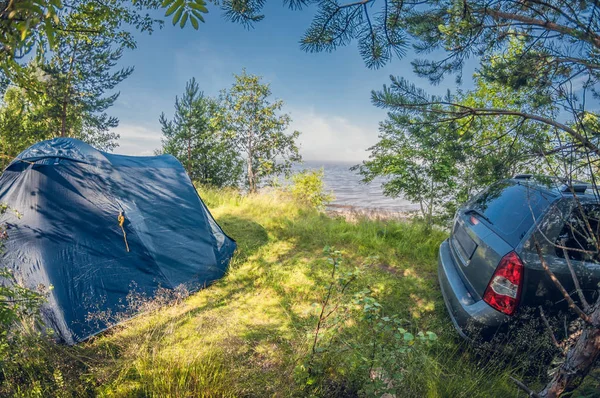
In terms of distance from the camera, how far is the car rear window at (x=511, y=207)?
227 centimetres

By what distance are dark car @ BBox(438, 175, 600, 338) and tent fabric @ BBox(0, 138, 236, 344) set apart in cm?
338

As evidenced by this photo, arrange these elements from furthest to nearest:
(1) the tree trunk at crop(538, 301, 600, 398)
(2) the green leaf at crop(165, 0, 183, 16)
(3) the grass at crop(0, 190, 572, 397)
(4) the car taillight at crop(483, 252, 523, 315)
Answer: (4) the car taillight at crop(483, 252, 523, 315)
(3) the grass at crop(0, 190, 572, 397)
(1) the tree trunk at crop(538, 301, 600, 398)
(2) the green leaf at crop(165, 0, 183, 16)

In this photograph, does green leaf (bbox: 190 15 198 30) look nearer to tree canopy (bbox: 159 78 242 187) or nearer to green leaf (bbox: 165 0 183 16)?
green leaf (bbox: 165 0 183 16)

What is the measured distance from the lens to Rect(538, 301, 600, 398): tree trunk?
1.46 meters

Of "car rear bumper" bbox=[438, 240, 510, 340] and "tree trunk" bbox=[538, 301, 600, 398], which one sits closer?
"tree trunk" bbox=[538, 301, 600, 398]

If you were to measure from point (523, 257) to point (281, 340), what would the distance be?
88.7 inches

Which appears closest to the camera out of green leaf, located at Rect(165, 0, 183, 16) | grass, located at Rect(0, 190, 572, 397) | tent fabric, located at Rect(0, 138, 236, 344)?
green leaf, located at Rect(165, 0, 183, 16)

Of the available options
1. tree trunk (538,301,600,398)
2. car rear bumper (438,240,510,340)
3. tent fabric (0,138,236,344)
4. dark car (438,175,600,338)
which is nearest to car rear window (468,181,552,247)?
dark car (438,175,600,338)

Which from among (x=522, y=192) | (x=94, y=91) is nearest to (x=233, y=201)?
(x=522, y=192)

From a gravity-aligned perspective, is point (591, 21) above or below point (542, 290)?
above

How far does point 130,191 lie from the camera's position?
12.6 feet

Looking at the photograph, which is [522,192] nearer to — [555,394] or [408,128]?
[408,128]

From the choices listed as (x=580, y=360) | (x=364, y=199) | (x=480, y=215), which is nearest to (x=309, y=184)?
(x=480, y=215)

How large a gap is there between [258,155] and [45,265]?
17.5m
